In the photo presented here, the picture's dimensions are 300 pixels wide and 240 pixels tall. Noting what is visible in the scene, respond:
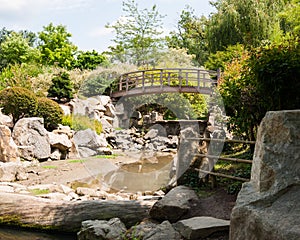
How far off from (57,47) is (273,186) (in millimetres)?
23568

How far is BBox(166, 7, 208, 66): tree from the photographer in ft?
70.0

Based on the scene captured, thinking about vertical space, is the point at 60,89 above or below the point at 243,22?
below

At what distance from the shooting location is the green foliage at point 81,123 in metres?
11.2

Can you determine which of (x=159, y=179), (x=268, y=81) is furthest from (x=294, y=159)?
(x=159, y=179)

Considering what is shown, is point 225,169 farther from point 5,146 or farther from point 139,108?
point 139,108

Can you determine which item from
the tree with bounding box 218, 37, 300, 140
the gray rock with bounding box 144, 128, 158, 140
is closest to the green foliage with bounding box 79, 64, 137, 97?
the gray rock with bounding box 144, 128, 158, 140

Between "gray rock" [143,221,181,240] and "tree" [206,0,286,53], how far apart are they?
12.8 metres

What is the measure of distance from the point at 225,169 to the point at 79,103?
8530 mm

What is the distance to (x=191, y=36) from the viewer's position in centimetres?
2208

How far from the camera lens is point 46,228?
14.2ft

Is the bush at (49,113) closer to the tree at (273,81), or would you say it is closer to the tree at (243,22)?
the tree at (273,81)

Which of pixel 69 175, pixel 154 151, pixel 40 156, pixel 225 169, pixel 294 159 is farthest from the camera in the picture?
pixel 154 151

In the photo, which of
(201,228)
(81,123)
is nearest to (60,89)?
(81,123)

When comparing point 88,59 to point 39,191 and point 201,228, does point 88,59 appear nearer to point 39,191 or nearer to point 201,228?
point 39,191
